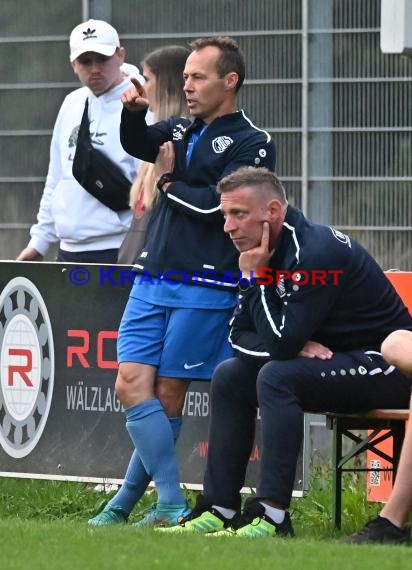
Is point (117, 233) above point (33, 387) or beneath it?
above

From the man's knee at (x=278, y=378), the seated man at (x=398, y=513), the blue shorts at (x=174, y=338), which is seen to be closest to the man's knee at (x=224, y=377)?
the man's knee at (x=278, y=378)

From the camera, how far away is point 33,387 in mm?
9578

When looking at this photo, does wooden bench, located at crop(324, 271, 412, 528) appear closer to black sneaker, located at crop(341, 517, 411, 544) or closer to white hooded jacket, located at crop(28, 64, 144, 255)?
black sneaker, located at crop(341, 517, 411, 544)

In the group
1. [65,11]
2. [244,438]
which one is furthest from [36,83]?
[244,438]

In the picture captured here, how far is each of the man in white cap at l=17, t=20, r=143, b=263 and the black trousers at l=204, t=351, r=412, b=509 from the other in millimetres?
2255

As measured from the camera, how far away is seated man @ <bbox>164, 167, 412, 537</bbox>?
279 inches

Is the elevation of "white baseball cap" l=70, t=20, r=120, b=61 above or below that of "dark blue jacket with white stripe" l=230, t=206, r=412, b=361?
above

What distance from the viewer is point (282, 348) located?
23.5ft

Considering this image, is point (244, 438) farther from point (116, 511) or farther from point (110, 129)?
point (110, 129)

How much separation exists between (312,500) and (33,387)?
5.67ft

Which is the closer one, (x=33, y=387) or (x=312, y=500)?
(x=312, y=500)

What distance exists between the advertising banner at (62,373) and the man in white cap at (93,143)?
24 centimetres

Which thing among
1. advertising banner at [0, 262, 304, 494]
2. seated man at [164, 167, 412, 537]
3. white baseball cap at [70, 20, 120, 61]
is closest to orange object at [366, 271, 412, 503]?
advertising banner at [0, 262, 304, 494]

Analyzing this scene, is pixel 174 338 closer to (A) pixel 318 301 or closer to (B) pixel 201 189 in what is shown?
(B) pixel 201 189
